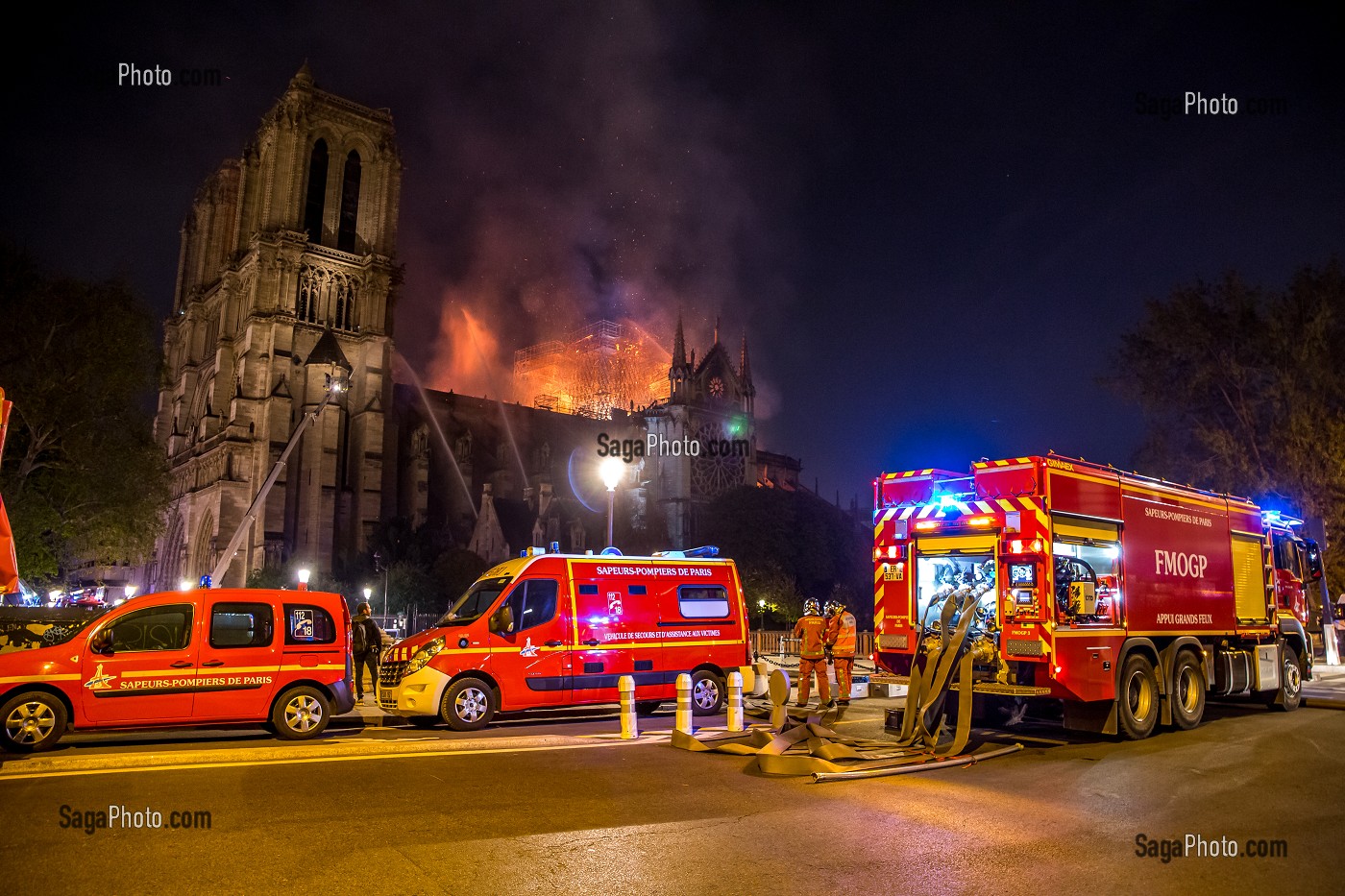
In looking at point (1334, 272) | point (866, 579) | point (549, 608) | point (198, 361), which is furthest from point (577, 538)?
point (549, 608)

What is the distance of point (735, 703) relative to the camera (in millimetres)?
11336

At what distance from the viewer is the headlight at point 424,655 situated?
11.7m

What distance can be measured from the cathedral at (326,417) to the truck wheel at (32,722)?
136 ft

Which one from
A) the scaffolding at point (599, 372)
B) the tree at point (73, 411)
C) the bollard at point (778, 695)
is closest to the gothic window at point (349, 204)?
the scaffolding at point (599, 372)

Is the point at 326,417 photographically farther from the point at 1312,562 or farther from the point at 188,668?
the point at 1312,562

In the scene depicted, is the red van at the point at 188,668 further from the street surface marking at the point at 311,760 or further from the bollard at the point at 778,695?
the bollard at the point at 778,695

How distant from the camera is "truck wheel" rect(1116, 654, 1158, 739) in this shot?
34.2 feet

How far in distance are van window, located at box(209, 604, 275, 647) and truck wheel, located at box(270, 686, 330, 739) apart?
75 centimetres

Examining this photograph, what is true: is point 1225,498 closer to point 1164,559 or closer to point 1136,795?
point 1164,559

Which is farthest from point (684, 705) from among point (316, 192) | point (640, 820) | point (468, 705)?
point (316, 192)

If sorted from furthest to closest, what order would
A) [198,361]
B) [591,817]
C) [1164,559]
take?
1. [198,361]
2. [1164,559]
3. [591,817]

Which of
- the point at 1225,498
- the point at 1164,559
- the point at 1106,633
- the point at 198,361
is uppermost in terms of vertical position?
the point at 198,361

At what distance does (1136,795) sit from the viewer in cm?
761

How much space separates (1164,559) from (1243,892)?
7.09 metres
